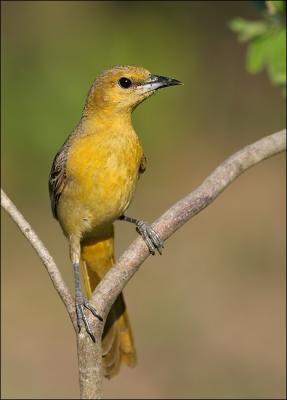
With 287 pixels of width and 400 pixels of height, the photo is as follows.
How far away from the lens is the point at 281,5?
142 inches

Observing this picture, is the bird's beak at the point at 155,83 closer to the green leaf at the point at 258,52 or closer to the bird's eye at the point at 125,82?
the bird's eye at the point at 125,82

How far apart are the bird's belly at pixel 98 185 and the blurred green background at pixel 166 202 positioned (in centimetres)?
268

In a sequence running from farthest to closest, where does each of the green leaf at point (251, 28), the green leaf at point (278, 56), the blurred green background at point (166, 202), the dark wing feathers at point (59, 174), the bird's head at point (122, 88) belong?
the blurred green background at point (166, 202) → the dark wing feathers at point (59, 174) → the bird's head at point (122, 88) → the green leaf at point (251, 28) → the green leaf at point (278, 56)

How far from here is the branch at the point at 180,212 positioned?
2.91 metres

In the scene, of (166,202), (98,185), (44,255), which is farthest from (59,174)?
(166,202)

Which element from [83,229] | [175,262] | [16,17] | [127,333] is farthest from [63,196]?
[16,17]

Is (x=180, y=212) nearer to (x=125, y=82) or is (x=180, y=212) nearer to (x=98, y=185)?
(x=98, y=185)

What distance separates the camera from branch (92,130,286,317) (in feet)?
9.53

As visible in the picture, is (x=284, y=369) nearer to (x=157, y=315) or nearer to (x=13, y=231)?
(x=157, y=315)

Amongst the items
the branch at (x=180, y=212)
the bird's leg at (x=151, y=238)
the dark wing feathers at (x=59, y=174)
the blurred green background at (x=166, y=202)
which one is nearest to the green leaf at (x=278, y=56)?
the branch at (x=180, y=212)

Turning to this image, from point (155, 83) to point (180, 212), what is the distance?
92 centimetres

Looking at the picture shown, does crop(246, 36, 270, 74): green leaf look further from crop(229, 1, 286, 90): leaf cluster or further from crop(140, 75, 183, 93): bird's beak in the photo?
Answer: crop(140, 75, 183, 93): bird's beak

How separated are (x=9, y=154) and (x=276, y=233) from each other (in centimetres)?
290

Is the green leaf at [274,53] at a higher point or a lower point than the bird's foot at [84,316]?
higher
